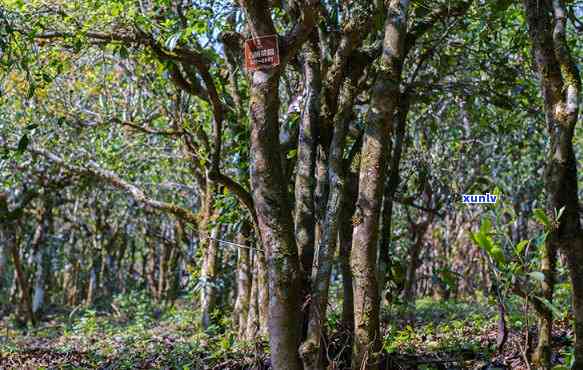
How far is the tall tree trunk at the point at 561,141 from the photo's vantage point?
14.5 feet

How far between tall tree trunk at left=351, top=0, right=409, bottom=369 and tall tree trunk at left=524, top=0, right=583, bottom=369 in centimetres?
99

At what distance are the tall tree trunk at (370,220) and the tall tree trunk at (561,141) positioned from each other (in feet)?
3.24

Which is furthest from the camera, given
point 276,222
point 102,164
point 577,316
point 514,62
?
point 102,164

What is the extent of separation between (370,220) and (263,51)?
131 centimetres

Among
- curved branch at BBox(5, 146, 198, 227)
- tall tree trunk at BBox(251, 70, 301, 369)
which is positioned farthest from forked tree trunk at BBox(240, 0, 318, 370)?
curved branch at BBox(5, 146, 198, 227)

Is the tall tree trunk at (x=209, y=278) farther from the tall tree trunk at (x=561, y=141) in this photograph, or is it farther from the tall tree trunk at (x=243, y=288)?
the tall tree trunk at (x=561, y=141)

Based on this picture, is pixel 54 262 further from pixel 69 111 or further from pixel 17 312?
pixel 69 111

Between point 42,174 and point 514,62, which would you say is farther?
point 42,174

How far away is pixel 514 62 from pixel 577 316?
5806 millimetres

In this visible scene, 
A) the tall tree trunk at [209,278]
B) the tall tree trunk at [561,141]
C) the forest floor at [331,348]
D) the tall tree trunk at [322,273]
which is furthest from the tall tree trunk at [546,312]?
the tall tree trunk at [209,278]

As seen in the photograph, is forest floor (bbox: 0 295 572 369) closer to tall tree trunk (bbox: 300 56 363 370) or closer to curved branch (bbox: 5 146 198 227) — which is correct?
tall tree trunk (bbox: 300 56 363 370)

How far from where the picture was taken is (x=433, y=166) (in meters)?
11.3

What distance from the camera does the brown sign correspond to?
479cm

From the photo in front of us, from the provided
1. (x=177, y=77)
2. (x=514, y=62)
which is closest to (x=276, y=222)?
(x=177, y=77)
